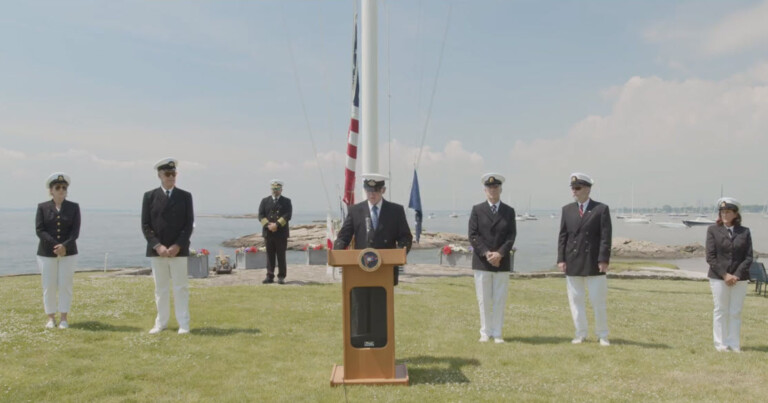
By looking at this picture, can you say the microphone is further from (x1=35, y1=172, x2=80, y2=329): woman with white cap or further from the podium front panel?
(x1=35, y1=172, x2=80, y2=329): woman with white cap

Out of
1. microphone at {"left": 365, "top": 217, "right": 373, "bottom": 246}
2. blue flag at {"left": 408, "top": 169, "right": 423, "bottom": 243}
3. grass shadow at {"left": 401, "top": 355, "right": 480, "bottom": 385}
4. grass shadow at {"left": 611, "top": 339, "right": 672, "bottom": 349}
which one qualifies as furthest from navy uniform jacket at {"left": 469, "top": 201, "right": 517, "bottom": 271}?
blue flag at {"left": 408, "top": 169, "right": 423, "bottom": 243}

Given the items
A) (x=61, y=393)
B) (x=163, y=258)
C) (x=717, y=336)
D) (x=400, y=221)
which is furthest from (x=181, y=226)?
(x=717, y=336)

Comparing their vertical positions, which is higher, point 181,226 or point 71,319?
point 181,226

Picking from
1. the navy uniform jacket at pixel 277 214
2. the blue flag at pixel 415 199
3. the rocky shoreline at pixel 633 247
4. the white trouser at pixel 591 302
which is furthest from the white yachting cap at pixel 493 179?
the rocky shoreline at pixel 633 247

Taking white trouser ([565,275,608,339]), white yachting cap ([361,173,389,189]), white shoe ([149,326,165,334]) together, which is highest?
white yachting cap ([361,173,389,189])

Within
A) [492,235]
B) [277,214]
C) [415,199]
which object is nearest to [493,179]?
[492,235]

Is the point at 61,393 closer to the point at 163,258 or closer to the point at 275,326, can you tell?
the point at 163,258

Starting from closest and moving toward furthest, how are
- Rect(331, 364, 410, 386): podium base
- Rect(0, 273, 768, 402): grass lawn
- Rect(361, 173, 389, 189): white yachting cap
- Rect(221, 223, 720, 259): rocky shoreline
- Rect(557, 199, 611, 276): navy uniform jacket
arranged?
Rect(0, 273, 768, 402): grass lawn
Rect(331, 364, 410, 386): podium base
Rect(361, 173, 389, 189): white yachting cap
Rect(557, 199, 611, 276): navy uniform jacket
Rect(221, 223, 720, 259): rocky shoreline

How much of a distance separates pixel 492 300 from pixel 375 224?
241 cm

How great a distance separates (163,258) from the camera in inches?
282

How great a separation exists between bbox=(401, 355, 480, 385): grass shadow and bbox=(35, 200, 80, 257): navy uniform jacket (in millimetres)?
5264

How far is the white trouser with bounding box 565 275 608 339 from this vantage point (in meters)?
6.79

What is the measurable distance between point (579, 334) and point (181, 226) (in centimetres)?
585

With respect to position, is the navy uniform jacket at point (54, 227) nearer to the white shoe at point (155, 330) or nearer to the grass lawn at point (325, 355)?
the grass lawn at point (325, 355)
